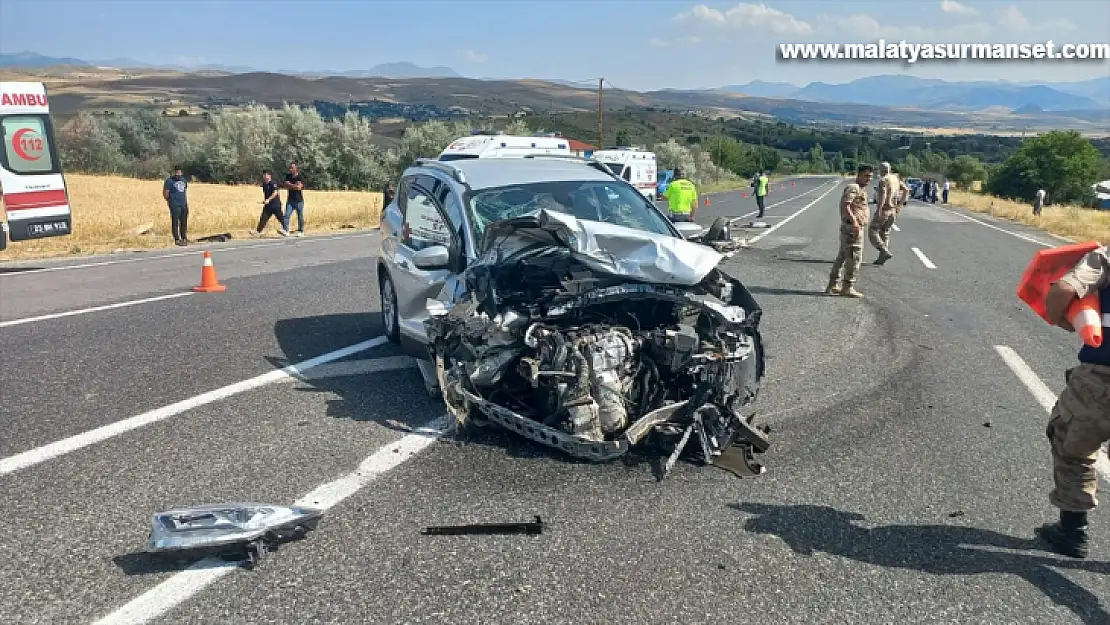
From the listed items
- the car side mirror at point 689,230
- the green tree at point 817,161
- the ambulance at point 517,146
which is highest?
the ambulance at point 517,146

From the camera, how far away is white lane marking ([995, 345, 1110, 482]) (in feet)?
17.5

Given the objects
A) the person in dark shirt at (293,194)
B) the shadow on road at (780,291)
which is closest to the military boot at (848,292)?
the shadow on road at (780,291)

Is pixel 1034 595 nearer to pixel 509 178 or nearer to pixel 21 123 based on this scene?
pixel 509 178

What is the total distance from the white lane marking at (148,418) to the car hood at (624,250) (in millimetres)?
2829

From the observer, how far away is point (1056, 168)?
9069cm

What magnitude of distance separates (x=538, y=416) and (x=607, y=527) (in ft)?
3.62

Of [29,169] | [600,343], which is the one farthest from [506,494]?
[29,169]

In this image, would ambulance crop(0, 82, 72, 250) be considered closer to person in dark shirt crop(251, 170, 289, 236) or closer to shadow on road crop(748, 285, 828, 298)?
person in dark shirt crop(251, 170, 289, 236)

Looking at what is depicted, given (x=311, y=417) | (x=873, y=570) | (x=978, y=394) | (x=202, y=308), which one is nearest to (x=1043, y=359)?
(x=978, y=394)

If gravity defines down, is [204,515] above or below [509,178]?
below

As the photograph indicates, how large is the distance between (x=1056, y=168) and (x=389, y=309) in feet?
336

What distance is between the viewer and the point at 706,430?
15.2ft

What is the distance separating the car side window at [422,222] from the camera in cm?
651

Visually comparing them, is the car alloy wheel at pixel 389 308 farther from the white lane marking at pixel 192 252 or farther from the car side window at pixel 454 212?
the white lane marking at pixel 192 252
